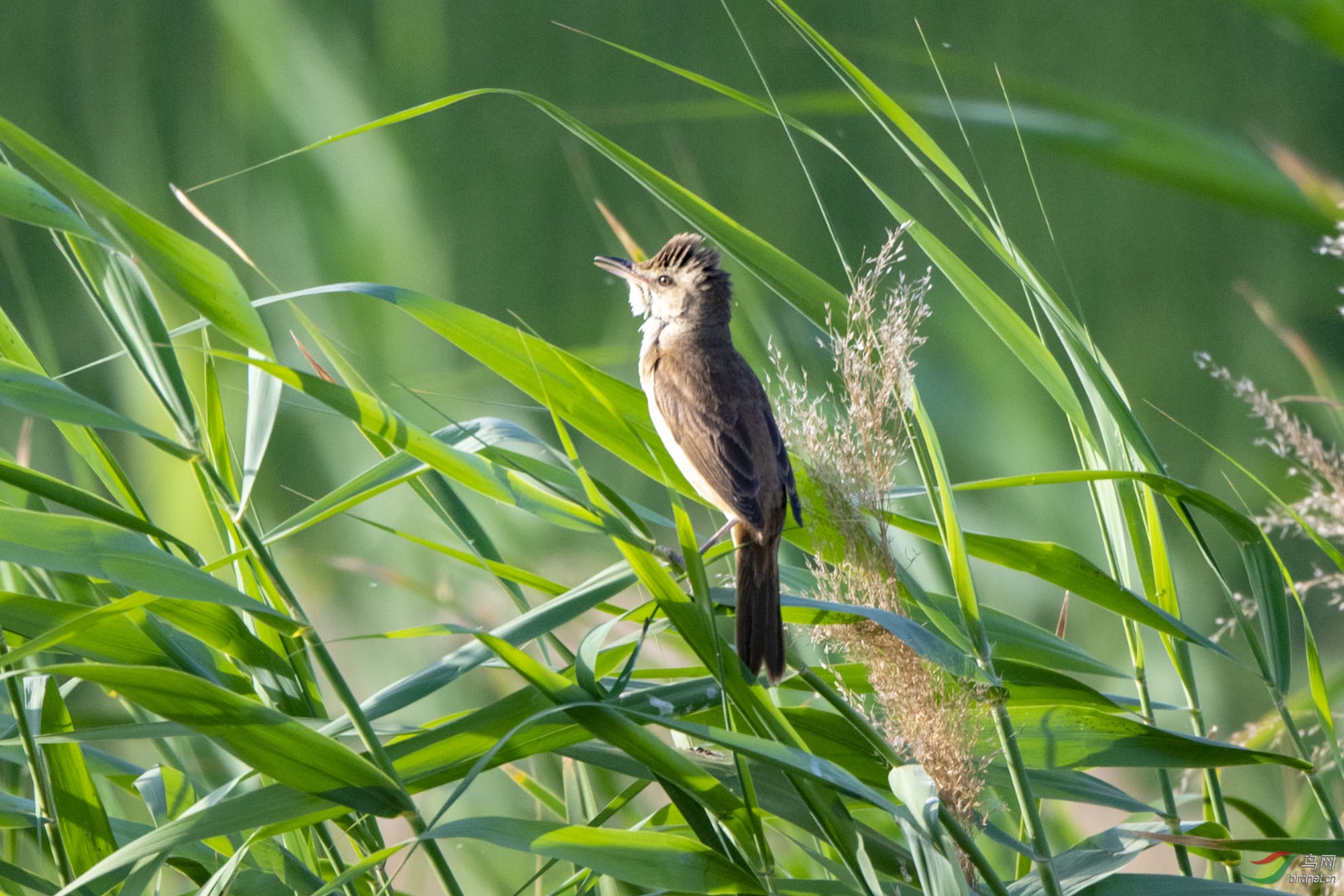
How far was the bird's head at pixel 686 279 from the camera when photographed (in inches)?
85.0

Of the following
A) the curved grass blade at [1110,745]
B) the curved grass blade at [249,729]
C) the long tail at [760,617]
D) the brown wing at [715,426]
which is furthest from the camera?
the brown wing at [715,426]

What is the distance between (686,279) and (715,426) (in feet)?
1.61

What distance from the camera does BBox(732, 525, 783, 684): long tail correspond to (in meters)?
1.36

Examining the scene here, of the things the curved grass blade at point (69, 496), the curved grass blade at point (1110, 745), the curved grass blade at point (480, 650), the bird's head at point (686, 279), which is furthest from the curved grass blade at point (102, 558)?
the bird's head at point (686, 279)

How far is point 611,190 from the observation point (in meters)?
3.71

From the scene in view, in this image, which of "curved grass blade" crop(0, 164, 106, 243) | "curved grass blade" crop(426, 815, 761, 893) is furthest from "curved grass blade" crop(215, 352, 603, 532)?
"curved grass blade" crop(426, 815, 761, 893)

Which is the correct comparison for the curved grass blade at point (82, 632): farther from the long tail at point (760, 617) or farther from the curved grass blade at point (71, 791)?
the long tail at point (760, 617)

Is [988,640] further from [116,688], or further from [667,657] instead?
[667,657]

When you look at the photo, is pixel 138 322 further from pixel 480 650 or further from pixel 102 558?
pixel 480 650

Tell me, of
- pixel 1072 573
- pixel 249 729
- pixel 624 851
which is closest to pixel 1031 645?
pixel 1072 573

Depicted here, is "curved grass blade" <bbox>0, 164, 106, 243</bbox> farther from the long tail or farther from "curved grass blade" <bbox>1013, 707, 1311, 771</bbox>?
"curved grass blade" <bbox>1013, 707, 1311, 771</bbox>

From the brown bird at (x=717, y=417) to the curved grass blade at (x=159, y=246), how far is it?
730 mm

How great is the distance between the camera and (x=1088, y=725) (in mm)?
1298

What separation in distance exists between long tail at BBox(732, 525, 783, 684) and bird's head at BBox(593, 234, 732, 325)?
0.79 meters
